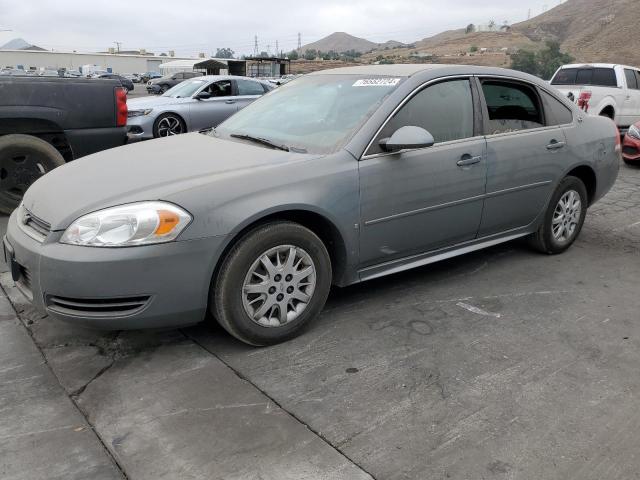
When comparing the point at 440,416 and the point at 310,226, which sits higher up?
the point at 310,226

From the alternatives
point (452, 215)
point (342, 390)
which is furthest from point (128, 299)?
point (452, 215)

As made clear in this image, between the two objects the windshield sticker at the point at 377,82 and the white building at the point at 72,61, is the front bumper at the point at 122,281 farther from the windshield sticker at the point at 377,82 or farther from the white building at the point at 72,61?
the white building at the point at 72,61

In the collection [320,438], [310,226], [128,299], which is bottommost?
[320,438]

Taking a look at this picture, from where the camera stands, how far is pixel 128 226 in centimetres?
279

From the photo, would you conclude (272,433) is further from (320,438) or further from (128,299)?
(128,299)

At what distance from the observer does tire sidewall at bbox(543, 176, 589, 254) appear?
4.65m

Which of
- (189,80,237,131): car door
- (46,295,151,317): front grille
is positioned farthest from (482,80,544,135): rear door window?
(189,80,237,131): car door

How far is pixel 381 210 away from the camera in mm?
3500

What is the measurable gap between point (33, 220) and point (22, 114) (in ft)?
10.3

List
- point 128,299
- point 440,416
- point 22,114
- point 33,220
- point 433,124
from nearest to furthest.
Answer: point 440,416, point 128,299, point 33,220, point 433,124, point 22,114

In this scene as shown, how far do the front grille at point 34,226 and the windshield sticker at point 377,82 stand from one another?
2.18 metres

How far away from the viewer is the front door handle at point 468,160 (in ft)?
12.6

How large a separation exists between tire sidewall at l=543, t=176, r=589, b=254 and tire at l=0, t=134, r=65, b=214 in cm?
477

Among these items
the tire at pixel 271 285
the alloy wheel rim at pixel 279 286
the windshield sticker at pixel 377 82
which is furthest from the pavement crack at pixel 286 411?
the windshield sticker at pixel 377 82
